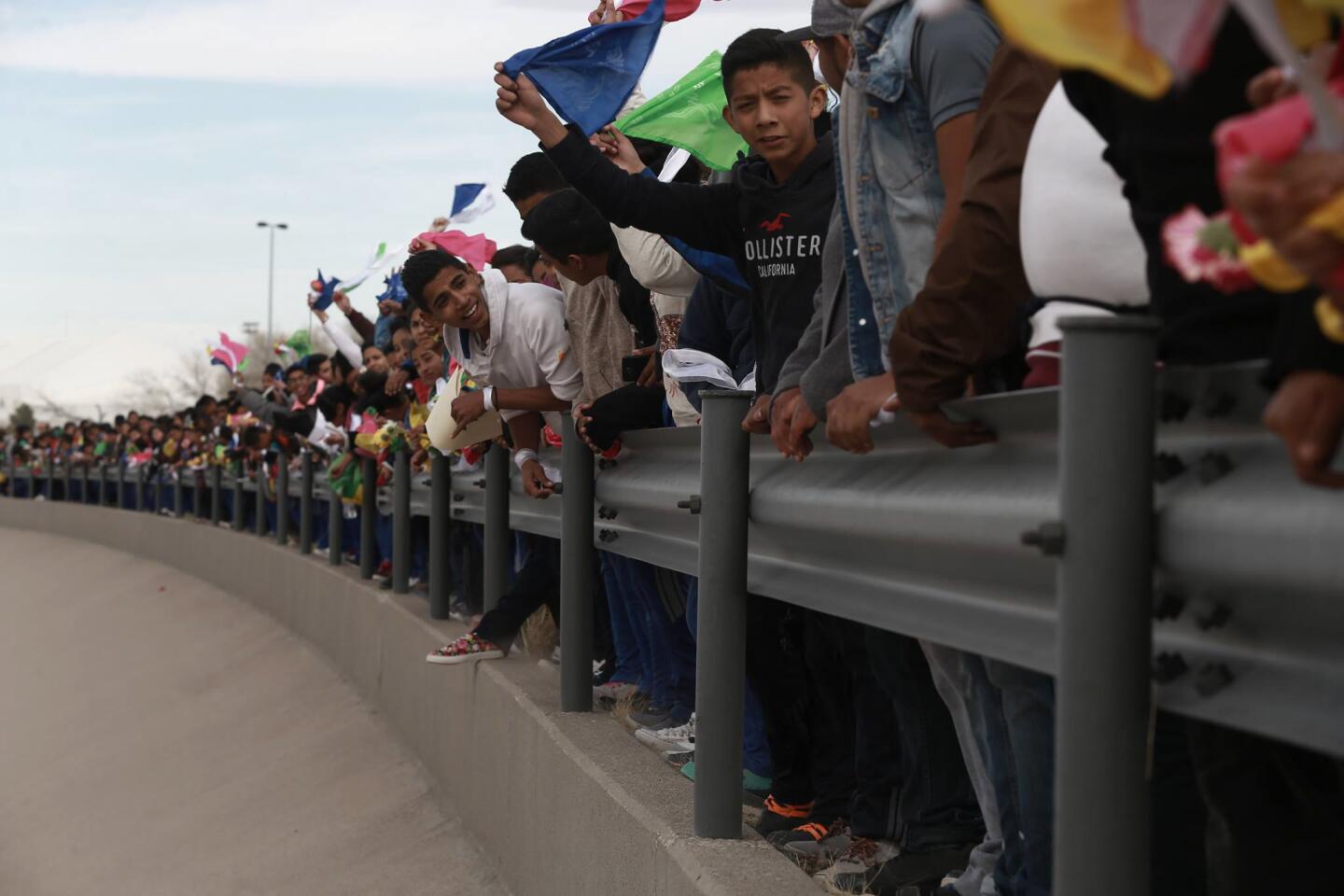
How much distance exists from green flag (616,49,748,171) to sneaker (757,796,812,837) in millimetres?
2188

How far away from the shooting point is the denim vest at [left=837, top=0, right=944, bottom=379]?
3373 millimetres

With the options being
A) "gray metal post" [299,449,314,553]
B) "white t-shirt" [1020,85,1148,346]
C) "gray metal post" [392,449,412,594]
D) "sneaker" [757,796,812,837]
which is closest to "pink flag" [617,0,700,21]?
"sneaker" [757,796,812,837]

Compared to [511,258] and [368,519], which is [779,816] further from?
[368,519]

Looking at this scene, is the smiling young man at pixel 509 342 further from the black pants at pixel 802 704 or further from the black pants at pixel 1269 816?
the black pants at pixel 1269 816

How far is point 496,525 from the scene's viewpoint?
24.5 feet

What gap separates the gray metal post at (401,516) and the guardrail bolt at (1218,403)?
8.23 metres

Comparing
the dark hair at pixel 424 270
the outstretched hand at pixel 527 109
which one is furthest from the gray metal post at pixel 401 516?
the outstretched hand at pixel 527 109

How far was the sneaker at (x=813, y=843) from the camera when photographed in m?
3.99

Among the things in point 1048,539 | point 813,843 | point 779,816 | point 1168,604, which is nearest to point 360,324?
point 779,816

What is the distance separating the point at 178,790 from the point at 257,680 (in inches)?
127

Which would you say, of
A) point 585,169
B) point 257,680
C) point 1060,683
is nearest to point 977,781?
point 1060,683

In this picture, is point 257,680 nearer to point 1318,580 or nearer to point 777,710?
point 777,710

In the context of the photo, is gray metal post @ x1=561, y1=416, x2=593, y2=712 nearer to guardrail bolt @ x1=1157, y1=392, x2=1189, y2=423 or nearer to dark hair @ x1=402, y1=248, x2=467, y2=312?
dark hair @ x1=402, y1=248, x2=467, y2=312

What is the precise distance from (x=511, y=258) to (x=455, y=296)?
1828mm
